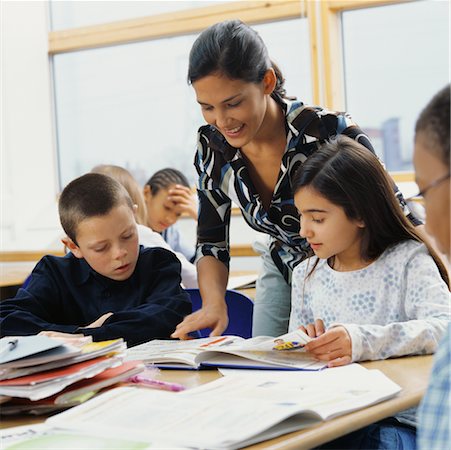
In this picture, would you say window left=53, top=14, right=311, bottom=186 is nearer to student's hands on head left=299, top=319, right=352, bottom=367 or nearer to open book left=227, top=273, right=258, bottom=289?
open book left=227, top=273, right=258, bottom=289

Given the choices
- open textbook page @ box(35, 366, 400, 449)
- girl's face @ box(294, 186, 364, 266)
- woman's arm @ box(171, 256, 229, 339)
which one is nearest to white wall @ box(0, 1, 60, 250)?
woman's arm @ box(171, 256, 229, 339)

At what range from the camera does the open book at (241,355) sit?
5.03 feet

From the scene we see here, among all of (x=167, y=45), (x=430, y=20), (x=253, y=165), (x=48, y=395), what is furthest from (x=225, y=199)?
(x=167, y=45)

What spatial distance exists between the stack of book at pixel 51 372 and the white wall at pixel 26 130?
13.5ft

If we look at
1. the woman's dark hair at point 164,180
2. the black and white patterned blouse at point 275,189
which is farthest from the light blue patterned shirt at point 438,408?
the woman's dark hair at point 164,180

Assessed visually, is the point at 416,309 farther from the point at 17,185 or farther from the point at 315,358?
the point at 17,185

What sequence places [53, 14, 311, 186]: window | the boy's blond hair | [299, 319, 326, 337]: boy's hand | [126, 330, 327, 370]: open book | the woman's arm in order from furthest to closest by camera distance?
[53, 14, 311, 186]: window
the boy's blond hair
the woman's arm
[299, 319, 326, 337]: boy's hand
[126, 330, 327, 370]: open book

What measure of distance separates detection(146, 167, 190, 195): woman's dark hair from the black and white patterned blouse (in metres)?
1.73

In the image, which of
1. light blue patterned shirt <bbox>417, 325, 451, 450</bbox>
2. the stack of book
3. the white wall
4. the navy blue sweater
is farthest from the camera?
the white wall

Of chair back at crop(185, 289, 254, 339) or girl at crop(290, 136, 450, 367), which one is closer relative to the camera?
girl at crop(290, 136, 450, 367)

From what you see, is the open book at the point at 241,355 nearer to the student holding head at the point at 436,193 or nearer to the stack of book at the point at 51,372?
the stack of book at the point at 51,372

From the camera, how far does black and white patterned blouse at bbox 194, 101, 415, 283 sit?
216cm

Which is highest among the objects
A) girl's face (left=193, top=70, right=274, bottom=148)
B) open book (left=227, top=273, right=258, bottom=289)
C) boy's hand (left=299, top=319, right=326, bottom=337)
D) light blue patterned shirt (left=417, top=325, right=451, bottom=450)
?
girl's face (left=193, top=70, right=274, bottom=148)

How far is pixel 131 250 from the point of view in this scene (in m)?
2.20
